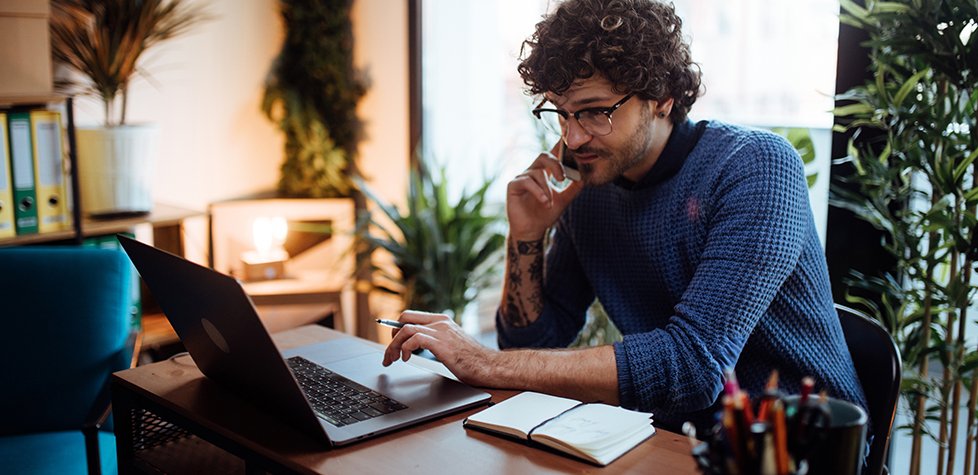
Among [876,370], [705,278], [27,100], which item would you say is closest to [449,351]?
[705,278]

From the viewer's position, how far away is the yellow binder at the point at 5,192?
6.99ft

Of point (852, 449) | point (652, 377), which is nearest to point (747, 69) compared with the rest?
point (652, 377)

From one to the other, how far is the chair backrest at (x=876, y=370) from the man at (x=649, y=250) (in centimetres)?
4

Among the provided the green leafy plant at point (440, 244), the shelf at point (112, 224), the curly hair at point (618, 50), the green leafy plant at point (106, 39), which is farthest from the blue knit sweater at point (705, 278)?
the green leafy plant at point (106, 39)

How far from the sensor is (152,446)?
1325mm

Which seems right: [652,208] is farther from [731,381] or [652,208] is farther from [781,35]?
[781,35]

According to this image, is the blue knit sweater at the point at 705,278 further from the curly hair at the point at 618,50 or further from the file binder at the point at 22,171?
the file binder at the point at 22,171

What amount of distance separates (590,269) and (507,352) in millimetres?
474

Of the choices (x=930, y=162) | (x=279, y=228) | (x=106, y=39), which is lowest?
(x=279, y=228)

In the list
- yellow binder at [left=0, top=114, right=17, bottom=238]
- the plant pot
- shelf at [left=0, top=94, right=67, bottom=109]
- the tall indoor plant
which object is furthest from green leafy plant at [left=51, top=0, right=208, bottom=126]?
the tall indoor plant

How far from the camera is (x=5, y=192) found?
7.10ft

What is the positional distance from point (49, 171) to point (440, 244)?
136cm

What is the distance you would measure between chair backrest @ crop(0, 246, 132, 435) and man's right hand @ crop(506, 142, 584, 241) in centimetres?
101

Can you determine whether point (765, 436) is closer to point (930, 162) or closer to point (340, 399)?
point (340, 399)
